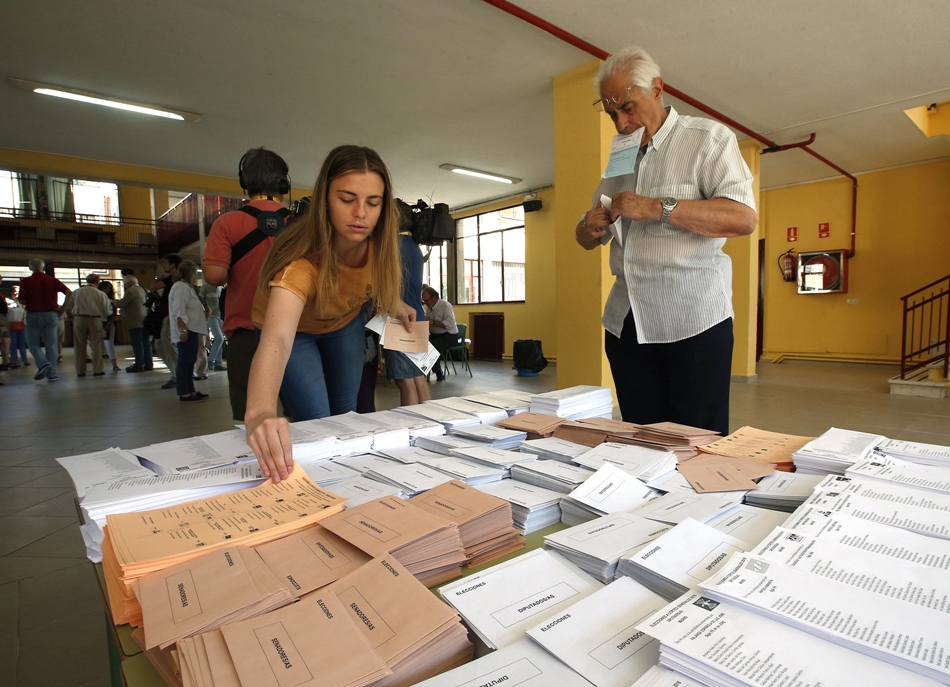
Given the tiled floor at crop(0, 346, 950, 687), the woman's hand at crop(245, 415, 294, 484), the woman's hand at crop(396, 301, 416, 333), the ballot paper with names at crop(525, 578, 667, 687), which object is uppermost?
the woman's hand at crop(396, 301, 416, 333)

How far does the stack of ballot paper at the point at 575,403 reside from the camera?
141 centimetres

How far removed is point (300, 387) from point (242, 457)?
57 centimetres

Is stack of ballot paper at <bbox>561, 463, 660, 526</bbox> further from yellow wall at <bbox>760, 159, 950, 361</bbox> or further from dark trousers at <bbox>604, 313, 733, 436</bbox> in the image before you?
yellow wall at <bbox>760, 159, 950, 361</bbox>

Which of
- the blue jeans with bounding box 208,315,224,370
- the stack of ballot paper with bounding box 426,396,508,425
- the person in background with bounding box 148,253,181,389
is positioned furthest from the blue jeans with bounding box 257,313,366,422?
the blue jeans with bounding box 208,315,224,370

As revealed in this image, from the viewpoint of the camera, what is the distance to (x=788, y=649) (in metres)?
0.46

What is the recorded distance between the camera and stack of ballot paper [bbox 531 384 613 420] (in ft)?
4.62

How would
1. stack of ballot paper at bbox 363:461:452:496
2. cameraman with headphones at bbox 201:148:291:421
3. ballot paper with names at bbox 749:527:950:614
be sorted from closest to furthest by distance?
ballot paper with names at bbox 749:527:950:614
stack of ballot paper at bbox 363:461:452:496
cameraman with headphones at bbox 201:148:291:421

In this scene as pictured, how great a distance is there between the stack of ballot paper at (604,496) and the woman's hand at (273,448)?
0.49m

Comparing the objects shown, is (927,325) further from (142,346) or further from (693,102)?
(142,346)

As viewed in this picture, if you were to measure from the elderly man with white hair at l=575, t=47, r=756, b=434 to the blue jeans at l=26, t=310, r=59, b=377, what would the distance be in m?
8.82

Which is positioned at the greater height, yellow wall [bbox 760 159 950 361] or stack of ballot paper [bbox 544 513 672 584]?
yellow wall [bbox 760 159 950 361]

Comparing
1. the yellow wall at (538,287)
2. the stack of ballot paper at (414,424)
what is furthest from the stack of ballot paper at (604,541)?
the yellow wall at (538,287)

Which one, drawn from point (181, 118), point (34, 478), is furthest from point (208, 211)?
point (34, 478)

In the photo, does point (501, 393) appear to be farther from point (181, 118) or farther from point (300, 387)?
point (181, 118)
